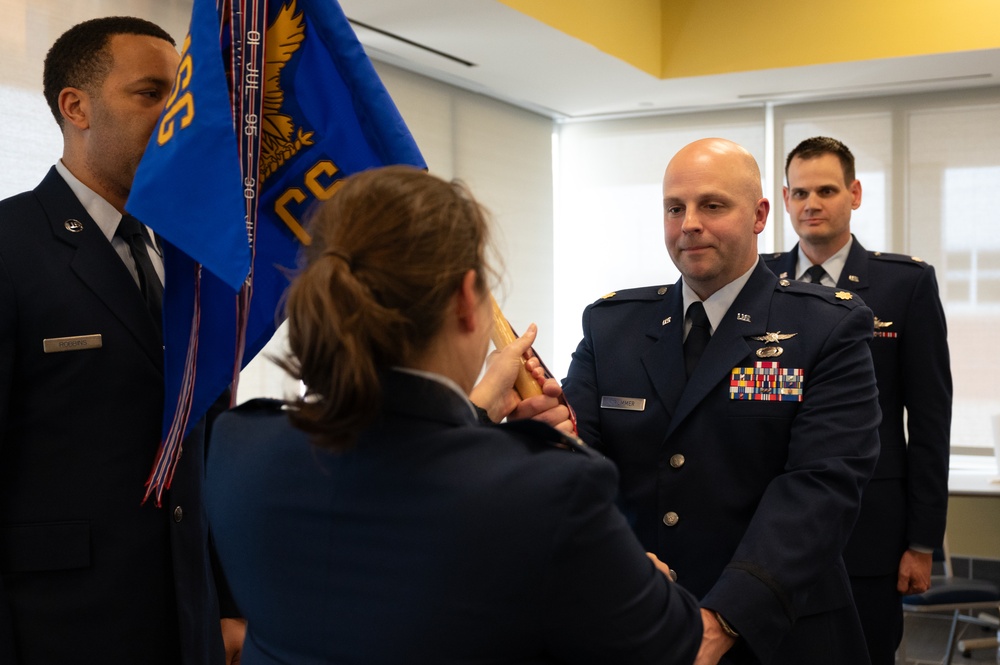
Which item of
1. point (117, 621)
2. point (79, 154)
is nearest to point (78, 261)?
point (79, 154)

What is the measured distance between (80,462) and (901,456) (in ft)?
7.32

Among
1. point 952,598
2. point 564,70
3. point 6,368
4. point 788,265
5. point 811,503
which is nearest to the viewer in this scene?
point 6,368

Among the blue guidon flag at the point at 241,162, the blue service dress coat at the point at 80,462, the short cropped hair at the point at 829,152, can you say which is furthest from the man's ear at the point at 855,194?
the blue service dress coat at the point at 80,462

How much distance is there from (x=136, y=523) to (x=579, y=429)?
82cm

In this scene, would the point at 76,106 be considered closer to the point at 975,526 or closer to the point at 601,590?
the point at 601,590

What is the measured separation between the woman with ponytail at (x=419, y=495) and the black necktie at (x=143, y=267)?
2.49 ft

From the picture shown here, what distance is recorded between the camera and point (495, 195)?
610cm

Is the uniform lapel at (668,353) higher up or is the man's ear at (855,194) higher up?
the man's ear at (855,194)

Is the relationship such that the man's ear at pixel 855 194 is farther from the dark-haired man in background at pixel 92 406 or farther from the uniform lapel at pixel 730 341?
the dark-haired man in background at pixel 92 406

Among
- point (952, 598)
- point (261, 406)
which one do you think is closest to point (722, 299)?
point (261, 406)

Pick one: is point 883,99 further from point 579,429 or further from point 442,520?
point 442,520

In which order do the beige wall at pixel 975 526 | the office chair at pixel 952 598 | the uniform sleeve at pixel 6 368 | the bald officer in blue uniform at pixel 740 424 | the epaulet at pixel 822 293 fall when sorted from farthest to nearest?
the beige wall at pixel 975 526, the office chair at pixel 952 598, the epaulet at pixel 822 293, the bald officer in blue uniform at pixel 740 424, the uniform sleeve at pixel 6 368

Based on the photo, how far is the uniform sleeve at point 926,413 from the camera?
2.83m

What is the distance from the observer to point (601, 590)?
1.00m
